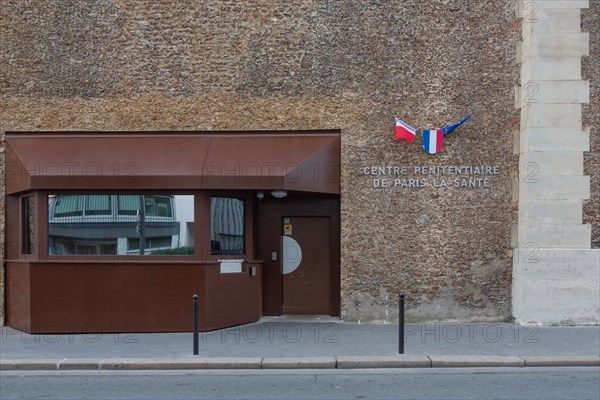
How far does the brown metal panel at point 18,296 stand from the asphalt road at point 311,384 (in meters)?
2.96

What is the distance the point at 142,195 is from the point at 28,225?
253 centimetres

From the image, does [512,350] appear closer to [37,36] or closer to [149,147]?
[149,147]

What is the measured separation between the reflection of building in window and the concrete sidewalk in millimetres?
1540

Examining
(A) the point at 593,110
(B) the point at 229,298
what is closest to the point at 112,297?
(B) the point at 229,298

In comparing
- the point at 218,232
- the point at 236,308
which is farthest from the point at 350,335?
the point at 218,232

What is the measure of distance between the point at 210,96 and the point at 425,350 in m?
6.26

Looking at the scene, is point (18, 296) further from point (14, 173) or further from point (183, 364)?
point (183, 364)

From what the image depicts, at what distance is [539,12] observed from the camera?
11.7 meters

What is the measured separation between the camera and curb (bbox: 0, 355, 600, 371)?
8.99 metres

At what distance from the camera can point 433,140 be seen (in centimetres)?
1193

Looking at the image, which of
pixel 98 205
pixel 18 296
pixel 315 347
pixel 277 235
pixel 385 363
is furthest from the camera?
pixel 277 235

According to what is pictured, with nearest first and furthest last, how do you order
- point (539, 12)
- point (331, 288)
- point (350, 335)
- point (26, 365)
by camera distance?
point (26, 365)
point (350, 335)
point (539, 12)
point (331, 288)

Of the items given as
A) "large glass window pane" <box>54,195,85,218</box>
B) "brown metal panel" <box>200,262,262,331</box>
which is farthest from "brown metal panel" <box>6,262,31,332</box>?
"brown metal panel" <box>200,262,262,331</box>

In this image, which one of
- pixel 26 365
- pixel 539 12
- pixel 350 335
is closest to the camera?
pixel 26 365
